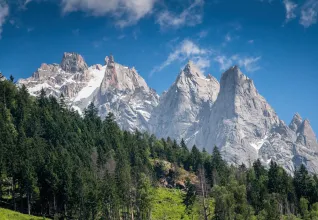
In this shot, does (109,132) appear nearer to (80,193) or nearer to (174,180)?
(174,180)

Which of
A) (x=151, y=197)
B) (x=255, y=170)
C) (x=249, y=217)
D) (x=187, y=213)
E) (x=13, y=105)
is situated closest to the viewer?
(x=151, y=197)

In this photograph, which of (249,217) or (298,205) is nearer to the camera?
(249,217)

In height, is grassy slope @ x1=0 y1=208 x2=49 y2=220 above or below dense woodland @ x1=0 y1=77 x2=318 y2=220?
below

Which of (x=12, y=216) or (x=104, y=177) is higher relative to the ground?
(x=104, y=177)

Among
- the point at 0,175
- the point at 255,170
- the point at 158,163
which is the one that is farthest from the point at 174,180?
the point at 0,175

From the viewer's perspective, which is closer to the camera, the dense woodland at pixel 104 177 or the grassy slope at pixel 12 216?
the grassy slope at pixel 12 216

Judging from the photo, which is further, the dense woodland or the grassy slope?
the dense woodland

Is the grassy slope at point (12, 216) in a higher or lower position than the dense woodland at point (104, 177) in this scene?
lower

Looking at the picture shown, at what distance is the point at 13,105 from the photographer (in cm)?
14288

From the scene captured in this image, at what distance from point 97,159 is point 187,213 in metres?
36.8

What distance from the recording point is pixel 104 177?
3679 inches

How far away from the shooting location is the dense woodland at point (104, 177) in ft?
285

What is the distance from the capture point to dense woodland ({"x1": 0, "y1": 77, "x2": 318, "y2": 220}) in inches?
3423

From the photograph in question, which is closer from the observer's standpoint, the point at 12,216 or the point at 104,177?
the point at 12,216
